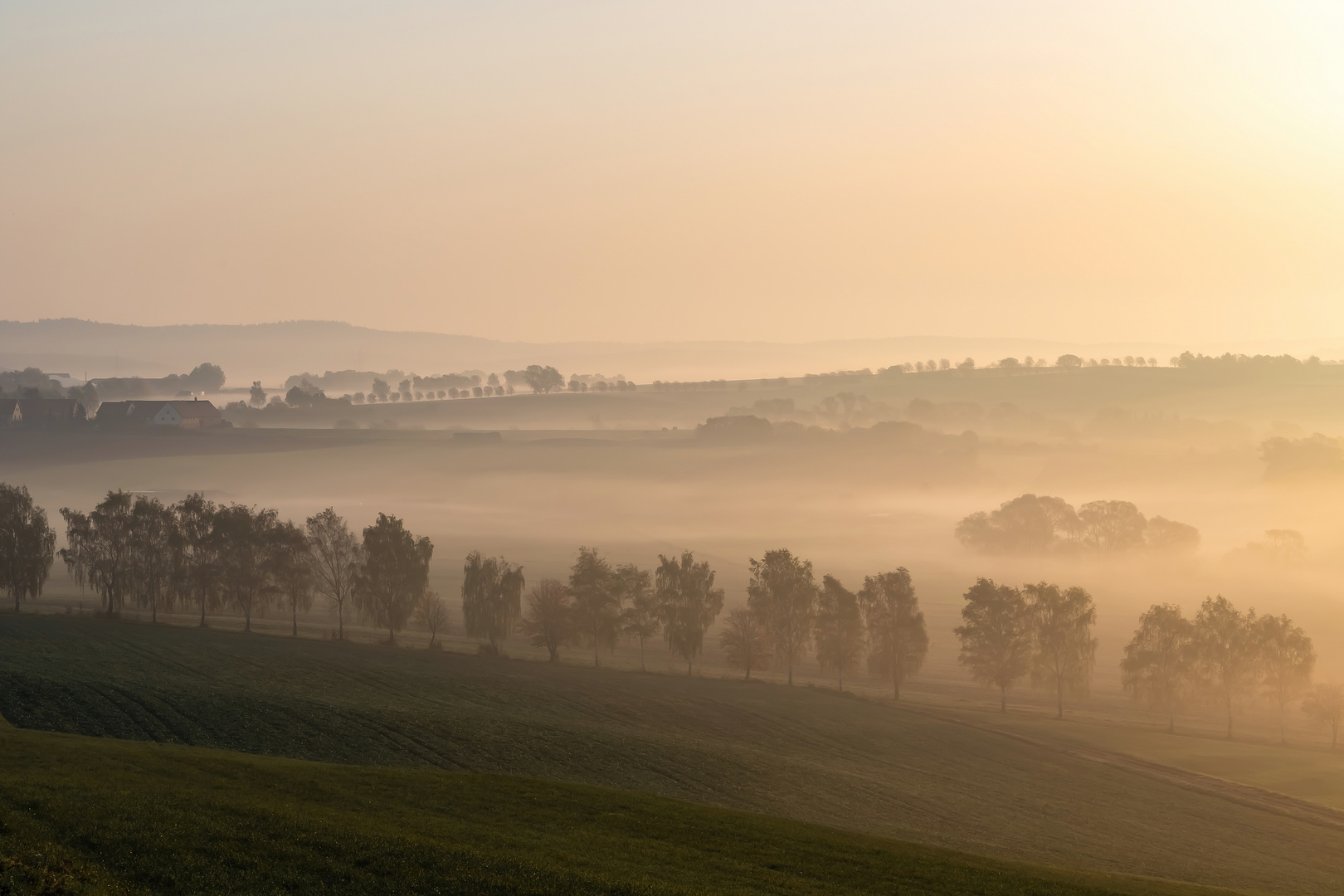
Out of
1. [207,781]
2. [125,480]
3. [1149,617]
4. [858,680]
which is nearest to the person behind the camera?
[207,781]

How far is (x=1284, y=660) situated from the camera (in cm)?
9556

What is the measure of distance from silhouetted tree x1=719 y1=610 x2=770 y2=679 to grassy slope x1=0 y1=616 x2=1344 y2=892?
58.1 feet

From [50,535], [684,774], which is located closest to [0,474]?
[50,535]

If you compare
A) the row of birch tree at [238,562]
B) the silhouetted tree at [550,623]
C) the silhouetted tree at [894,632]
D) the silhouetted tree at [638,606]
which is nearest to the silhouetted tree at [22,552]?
the row of birch tree at [238,562]

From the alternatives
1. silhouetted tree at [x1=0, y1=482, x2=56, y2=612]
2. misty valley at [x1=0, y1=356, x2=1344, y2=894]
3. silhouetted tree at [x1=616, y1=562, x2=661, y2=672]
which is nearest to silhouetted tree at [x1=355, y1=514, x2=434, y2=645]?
misty valley at [x1=0, y1=356, x2=1344, y2=894]

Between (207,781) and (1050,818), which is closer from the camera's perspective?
(207,781)

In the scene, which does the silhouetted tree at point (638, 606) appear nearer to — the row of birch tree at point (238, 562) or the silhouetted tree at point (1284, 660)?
the row of birch tree at point (238, 562)

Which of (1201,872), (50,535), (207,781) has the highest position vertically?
(50,535)

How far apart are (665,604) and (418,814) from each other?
6688 cm

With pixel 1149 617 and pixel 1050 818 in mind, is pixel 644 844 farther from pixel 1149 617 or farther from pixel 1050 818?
pixel 1149 617

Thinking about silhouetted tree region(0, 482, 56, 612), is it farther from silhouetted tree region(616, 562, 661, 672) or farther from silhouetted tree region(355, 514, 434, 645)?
silhouetted tree region(616, 562, 661, 672)

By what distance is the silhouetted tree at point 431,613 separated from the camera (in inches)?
4051

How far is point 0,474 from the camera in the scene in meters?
195

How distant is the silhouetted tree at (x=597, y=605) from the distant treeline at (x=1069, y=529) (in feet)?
359
